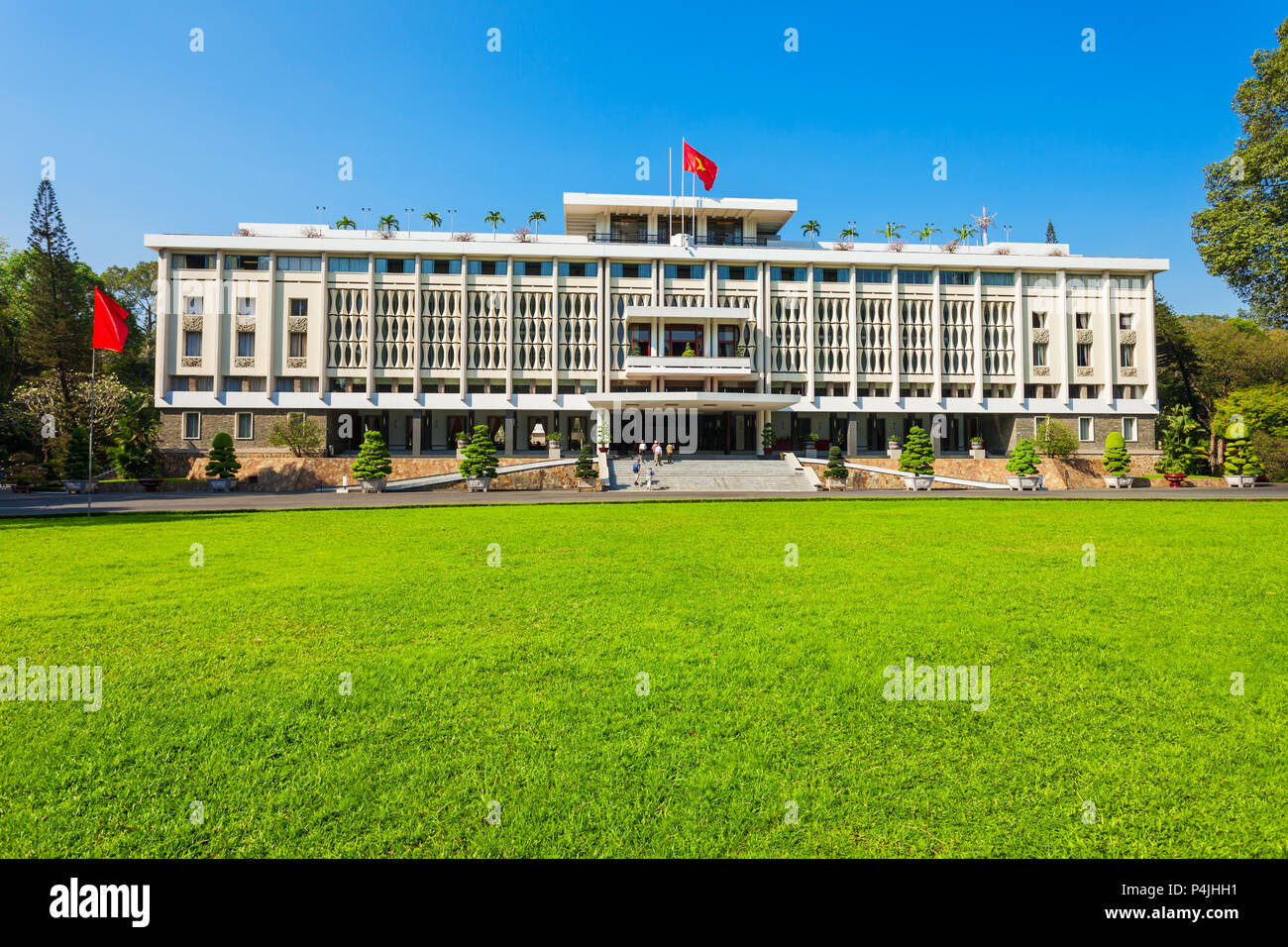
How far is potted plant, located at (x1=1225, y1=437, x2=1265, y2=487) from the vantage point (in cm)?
3572

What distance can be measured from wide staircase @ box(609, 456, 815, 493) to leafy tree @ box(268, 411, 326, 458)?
20.4m

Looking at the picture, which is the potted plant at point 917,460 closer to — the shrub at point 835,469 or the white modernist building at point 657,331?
the shrub at point 835,469

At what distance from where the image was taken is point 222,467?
122ft

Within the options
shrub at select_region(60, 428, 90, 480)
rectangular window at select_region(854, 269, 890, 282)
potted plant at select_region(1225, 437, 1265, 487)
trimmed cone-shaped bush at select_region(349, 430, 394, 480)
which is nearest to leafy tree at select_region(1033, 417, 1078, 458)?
potted plant at select_region(1225, 437, 1265, 487)

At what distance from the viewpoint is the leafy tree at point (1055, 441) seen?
44.6 metres

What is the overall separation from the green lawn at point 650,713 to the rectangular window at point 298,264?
43126 mm

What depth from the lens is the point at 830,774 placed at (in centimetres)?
381

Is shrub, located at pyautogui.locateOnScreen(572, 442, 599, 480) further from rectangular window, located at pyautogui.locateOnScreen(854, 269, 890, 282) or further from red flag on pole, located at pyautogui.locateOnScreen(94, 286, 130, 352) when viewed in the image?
rectangular window, located at pyautogui.locateOnScreen(854, 269, 890, 282)

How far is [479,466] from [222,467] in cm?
1602

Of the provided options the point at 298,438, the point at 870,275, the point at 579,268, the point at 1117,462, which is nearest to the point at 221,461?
the point at 298,438
